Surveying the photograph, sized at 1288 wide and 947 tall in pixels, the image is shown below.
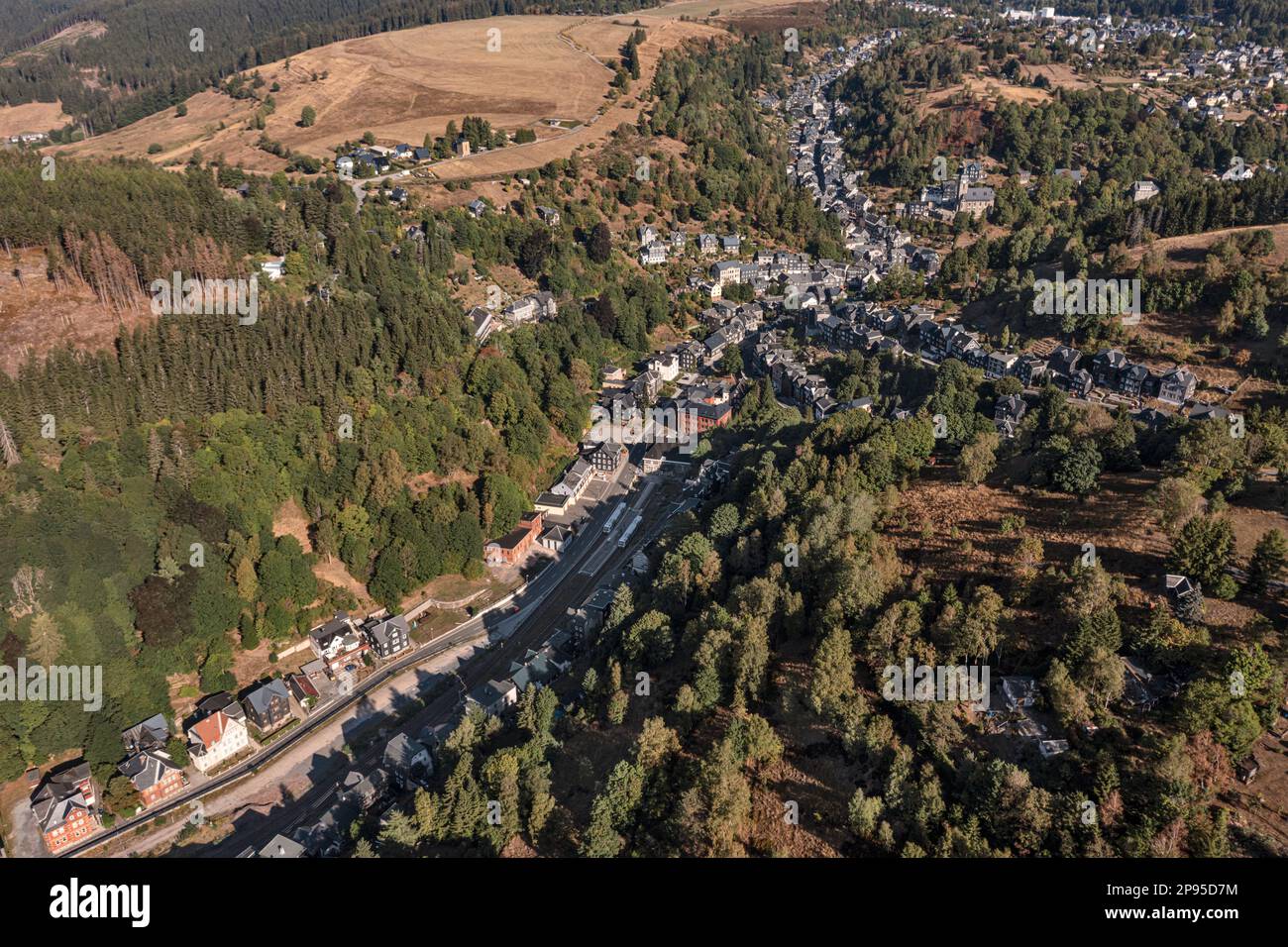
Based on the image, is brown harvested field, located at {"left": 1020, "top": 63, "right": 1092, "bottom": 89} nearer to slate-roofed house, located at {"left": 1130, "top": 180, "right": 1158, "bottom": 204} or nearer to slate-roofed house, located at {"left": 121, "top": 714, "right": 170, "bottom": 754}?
slate-roofed house, located at {"left": 1130, "top": 180, "right": 1158, "bottom": 204}

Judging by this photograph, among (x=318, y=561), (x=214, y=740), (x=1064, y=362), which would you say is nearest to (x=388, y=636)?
(x=318, y=561)

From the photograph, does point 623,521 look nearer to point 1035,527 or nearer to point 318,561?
point 318,561

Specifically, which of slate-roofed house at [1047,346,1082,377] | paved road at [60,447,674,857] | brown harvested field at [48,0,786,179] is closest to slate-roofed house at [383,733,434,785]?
paved road at [60,447,674,857]

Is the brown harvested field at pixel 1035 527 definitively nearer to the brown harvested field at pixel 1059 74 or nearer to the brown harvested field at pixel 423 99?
the brown harvested field at pixel 423 99

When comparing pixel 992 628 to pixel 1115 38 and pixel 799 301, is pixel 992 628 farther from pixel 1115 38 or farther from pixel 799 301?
pixel 1115 38

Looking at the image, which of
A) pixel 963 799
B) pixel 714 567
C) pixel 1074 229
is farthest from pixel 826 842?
pixel 1074 229

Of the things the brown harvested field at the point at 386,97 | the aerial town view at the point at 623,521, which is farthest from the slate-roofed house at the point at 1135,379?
the brown harvested field at the point at 386,97
